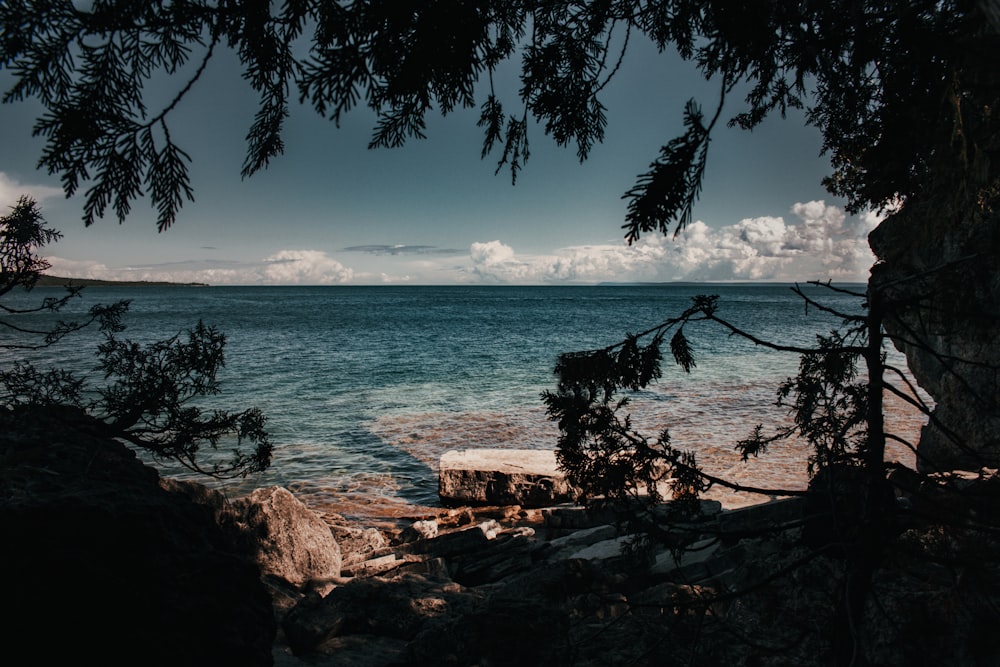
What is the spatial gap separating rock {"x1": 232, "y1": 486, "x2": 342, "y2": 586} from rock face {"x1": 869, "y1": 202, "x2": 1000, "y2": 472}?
24.3ft

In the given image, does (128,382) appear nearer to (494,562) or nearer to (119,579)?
(119,579)

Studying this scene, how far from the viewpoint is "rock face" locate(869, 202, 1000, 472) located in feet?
8.41

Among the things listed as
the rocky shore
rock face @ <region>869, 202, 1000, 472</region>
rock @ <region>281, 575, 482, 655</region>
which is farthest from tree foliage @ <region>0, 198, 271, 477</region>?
rock face @ <region>869, 202, 1000, 472</region>

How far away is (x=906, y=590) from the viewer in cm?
355

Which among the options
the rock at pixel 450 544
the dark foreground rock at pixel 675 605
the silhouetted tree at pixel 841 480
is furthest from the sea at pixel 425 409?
the rock at pixel 450 544

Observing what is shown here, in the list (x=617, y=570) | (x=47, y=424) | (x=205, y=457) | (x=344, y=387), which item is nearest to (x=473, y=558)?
(x=617, y=570)

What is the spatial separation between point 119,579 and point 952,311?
445 centimetres

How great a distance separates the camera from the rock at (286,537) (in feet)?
24.2

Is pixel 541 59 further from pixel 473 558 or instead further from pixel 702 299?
pixel 473 558

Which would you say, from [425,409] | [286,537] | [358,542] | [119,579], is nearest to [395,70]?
[119,579]

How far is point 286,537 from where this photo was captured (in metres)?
7.54

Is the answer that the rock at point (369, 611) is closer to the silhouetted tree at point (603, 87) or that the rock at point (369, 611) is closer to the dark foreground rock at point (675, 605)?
the dark foreground rock at point (675, 605)

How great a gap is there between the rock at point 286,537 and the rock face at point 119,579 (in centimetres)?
398

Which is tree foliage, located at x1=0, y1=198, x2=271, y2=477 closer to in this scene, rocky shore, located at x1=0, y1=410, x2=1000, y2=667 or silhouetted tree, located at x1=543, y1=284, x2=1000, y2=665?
rocky shore, located at x1=0, y1=410, x2=1000, y2=667
